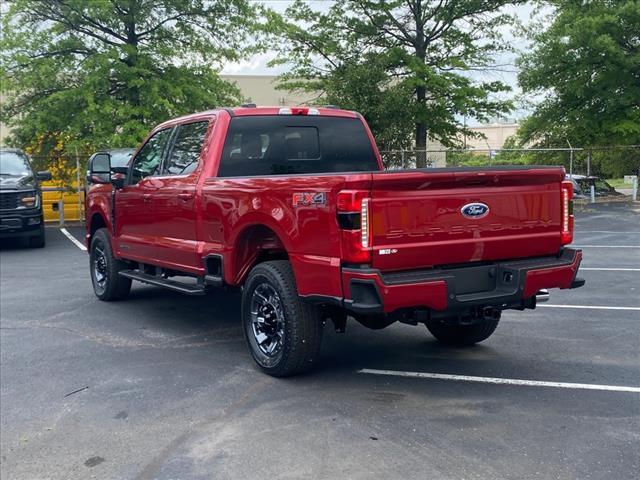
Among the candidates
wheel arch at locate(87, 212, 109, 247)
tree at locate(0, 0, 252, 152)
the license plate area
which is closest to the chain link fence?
tree at locate(0, 0, 252, 152)

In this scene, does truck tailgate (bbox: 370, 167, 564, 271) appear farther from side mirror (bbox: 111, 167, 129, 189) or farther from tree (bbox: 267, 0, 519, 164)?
tree (bbox: 267, 0, 519, 164)

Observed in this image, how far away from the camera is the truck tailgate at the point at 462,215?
14.7 feet

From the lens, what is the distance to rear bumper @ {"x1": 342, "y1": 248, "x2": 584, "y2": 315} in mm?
4414

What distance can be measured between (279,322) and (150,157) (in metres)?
3.04

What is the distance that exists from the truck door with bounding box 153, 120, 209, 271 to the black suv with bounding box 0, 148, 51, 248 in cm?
835

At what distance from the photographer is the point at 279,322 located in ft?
17.3

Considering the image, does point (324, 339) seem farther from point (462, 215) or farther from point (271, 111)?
point (462, 215)

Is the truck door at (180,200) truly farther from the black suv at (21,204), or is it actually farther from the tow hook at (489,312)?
the black suv at (21,204)

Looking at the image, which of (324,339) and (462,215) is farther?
(324,339)

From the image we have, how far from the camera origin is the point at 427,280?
4.53 m

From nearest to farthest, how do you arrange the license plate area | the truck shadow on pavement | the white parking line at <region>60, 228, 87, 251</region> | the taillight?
the license plate area → the taillight → the truck shadow on pavement → the white parking line at <region>60, 228, 87, 251</region>

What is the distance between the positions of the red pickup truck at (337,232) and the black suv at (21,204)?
8.36 meters

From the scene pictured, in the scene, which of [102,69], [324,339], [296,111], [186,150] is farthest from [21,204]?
[324,339]

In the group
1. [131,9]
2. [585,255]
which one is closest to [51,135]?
[131,9]
